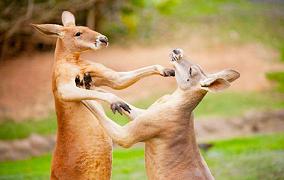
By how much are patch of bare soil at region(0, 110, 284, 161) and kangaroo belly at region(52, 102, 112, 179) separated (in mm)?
9568

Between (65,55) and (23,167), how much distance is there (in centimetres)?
913

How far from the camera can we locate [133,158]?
48.1 feet

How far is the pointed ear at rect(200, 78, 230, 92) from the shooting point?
591cm

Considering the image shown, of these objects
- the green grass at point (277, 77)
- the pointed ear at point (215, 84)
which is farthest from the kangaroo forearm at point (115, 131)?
the green grass at point (277, 77)

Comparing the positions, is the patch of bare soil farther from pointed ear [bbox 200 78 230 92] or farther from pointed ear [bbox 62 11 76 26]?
pointed ear [bbox 200 78 230 92]

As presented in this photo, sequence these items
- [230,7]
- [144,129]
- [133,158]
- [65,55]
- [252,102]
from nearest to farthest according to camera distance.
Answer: [144,129] → [65,55] → [133,158] → [252,102] → [230,7]

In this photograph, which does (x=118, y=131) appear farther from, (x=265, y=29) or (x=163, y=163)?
(x=265, y=29)

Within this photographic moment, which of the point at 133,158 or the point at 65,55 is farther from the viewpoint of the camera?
the point at 133,158

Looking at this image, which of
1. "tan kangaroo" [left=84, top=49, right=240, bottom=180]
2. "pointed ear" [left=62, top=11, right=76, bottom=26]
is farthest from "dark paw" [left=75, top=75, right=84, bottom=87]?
"pointed ear" [left=62, top=11, right=76, bottom=26]

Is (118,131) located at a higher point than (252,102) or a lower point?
lower

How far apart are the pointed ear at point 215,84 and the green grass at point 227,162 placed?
556 centimetres

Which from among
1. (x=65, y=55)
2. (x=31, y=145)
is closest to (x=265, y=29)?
(x=31, y=145)

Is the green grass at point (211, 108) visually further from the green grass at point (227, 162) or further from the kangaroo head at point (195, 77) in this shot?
the kangaroo head at point (195, 77)

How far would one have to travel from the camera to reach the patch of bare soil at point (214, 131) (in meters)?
17.2
